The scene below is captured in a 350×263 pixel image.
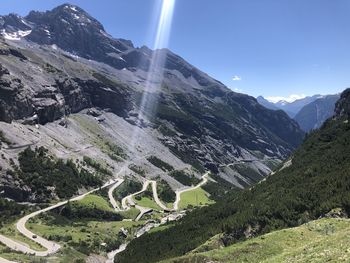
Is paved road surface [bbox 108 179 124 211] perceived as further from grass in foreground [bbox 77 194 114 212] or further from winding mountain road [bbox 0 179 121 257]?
winding mountain road [bbox 0 179 121 257]

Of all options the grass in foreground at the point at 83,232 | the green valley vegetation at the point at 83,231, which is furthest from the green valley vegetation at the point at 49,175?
the grass in foreground at the point at 83,232

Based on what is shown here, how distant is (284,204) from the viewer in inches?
2625

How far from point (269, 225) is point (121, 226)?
3226 inches

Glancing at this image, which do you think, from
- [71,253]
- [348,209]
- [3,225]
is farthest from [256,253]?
[3,225]

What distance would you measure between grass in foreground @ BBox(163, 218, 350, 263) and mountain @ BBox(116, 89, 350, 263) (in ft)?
0.37

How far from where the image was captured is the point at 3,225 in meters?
112

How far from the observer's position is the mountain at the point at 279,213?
1817 inches

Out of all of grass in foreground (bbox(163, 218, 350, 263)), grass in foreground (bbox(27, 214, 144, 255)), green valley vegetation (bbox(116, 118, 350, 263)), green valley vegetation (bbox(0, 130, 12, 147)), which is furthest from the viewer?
green valley vegetation (bbox(0, 130, 12, 147))

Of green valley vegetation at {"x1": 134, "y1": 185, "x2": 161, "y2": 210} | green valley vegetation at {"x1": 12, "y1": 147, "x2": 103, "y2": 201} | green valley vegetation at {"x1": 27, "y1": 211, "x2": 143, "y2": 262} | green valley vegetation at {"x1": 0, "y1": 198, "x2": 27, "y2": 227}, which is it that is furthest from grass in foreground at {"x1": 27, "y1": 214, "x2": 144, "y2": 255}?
green valley vegetation at {"x1": 134, "y1": 185, "x2": 161, "y2": 210}

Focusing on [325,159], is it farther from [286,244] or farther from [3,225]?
[3,225]

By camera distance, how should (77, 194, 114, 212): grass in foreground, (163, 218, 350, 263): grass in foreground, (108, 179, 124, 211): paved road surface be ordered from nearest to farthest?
(163, 218, 350, 263): grass in foreground
(77, 194, 114, 212): grass in foreground
(108, 179, 124, 211): paved road surface

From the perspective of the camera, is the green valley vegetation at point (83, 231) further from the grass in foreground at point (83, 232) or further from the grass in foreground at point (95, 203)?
the grass in foreground at point (95, 203)

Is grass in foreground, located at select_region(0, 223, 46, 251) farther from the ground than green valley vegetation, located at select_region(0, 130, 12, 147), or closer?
closer

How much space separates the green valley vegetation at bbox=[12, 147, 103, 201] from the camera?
151125mm
